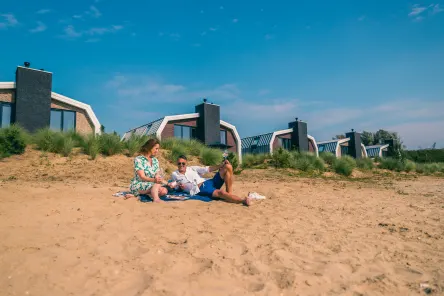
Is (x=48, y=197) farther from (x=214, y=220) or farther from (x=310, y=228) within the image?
(x=310, y=228)

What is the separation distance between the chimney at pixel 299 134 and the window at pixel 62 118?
21.0 m

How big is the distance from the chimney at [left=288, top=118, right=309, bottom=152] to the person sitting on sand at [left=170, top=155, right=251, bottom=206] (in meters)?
25.7

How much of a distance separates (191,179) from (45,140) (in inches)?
331

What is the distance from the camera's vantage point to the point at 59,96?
58.9ft

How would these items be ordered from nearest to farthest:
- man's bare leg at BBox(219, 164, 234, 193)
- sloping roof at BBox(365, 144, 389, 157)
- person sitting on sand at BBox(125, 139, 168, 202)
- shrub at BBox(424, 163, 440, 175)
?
person sitting on sand at BBox(125, 139, 168, 202) < man's bare leg at BBox(219, 164, 234, 193) < shrub at BBox(424, 163, 440, 175) < sloping roof at BBox(365, 144, 389, 157)

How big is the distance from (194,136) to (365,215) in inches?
786

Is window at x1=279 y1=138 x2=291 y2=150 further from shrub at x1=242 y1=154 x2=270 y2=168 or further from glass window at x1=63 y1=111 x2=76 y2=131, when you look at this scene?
glass window at x1=63 y1=111 x2=76 y2=131

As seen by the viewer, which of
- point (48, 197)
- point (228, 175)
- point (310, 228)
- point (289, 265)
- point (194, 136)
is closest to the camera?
point (289, 265)

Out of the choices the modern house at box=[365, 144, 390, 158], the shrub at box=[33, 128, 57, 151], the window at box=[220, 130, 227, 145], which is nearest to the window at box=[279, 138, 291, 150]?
the window at box=[220, 130, 227, 145]

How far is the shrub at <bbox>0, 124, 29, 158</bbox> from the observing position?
10.3 metres

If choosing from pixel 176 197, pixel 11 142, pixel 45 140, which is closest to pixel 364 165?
pixel 176 197

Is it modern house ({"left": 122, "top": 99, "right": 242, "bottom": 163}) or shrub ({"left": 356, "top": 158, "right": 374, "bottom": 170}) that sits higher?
modern house ({"left": 122, "top": 99, "right": 242, "bottom": 163})

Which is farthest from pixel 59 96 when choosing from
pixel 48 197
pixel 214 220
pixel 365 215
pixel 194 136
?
pixel 365 215

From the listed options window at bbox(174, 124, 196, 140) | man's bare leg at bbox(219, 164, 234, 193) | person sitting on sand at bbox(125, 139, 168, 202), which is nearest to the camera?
person sitting on sand at bbox(125, 139, 168, 202)
